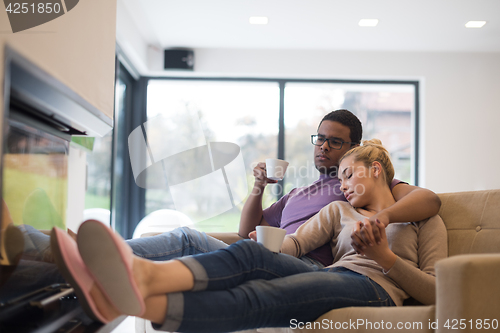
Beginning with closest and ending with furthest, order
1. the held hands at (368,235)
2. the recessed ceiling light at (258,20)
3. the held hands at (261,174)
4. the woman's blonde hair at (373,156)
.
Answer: the held hands at (368,235) → the woman's blonde hair at (373,156) → the held hands at (261,174) → the recessed ceiling light at (258,20)

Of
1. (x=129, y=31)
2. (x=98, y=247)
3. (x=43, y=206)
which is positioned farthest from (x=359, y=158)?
(x=129, y=31)

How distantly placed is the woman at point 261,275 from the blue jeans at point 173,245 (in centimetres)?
29

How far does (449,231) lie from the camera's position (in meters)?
1.53

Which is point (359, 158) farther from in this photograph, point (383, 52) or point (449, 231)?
point (383, 52)

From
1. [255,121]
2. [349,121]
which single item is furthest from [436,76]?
[349,121]

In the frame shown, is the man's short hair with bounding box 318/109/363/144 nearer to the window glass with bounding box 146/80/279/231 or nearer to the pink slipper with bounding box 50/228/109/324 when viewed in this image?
the pink slipper with bounding box 50/228/109/324

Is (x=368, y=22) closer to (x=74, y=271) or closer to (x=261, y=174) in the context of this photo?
(x=261, y=174)

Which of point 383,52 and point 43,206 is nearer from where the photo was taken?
point 43,206

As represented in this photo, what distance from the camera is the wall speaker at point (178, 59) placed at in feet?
13.8

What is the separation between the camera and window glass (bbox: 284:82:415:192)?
4.51 m

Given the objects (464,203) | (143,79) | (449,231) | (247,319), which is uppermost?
(143,79)

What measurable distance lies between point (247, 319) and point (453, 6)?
3285mm

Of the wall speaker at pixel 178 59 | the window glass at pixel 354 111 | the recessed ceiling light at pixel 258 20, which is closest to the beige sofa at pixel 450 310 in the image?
the recessed ceiling light at pixel 258 20

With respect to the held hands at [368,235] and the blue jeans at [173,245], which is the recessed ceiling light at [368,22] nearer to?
the blue jeans at [173,245]
